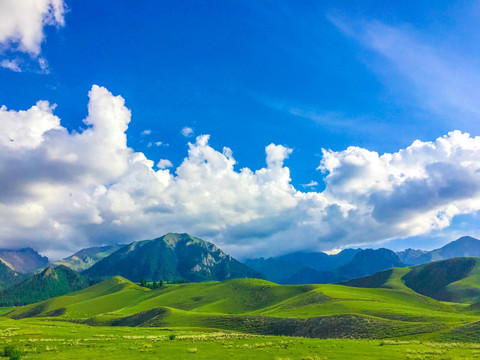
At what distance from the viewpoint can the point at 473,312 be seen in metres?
165

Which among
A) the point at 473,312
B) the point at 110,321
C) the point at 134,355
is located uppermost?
the point at 134,355

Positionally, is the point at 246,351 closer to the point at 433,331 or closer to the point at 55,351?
the point at 55,351

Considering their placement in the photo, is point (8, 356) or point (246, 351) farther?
point (246, 351)

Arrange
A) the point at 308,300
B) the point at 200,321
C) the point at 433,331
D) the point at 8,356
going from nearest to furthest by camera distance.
Answer: the point at 8,356, the point at 433,331, the point at 200,321, the point at 308,300

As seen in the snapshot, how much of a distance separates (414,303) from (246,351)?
167 metres

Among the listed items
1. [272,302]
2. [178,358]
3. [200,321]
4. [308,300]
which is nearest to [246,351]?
[178,358]

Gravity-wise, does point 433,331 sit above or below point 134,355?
below

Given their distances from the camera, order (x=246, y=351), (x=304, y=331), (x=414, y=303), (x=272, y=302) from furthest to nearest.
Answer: (x=272, y=302), (x=414, y=303), (x=304, y=331), (x=246, y=351)

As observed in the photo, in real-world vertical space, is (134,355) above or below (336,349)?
above

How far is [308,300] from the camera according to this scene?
160250mm

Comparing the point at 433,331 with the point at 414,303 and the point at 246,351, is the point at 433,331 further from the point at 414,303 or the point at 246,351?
the point at 414,303

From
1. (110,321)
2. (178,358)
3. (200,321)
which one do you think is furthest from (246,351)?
(110,321)

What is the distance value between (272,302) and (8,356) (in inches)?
6769

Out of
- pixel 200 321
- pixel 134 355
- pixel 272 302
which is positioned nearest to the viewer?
pixel 134 355
